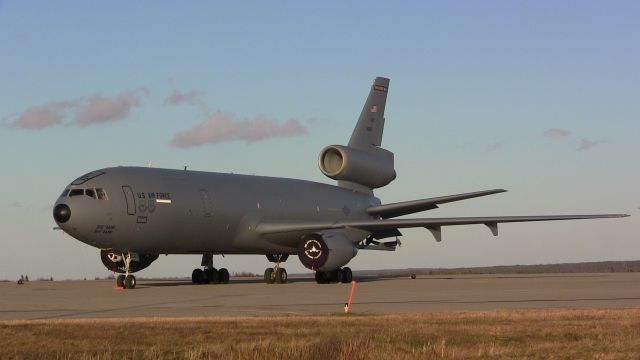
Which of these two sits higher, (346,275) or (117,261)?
(117,261)

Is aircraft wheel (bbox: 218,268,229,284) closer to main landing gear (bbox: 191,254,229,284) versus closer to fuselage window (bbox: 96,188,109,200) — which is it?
main landing gear (bbox: 191,254,229,284)

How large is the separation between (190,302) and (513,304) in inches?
339

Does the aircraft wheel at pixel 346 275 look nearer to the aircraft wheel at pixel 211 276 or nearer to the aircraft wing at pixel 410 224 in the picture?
the aircraft wing at pixel 410 224

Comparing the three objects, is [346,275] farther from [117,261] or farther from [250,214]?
[117,261]

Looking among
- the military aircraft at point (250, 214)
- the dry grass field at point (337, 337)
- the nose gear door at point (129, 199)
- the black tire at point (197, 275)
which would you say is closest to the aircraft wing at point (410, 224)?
the military aircraft at point (250, 214)

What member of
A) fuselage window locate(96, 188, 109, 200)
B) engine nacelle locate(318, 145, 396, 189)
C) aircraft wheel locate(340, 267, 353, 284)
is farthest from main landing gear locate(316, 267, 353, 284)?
fuselage window locate(96, 188, 109, 200)

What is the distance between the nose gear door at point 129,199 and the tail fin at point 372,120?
1546cm

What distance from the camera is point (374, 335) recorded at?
15.3m

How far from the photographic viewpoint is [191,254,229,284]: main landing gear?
42.0 meters

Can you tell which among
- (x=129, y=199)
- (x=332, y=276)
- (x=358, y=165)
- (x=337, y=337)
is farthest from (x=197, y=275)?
(x=337, y=337)

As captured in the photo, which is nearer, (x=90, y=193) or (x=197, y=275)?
(x=90, y=193)

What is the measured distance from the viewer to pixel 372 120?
5050 cm

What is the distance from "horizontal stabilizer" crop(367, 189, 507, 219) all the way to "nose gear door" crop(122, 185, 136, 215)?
1368cm

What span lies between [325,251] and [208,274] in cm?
571
